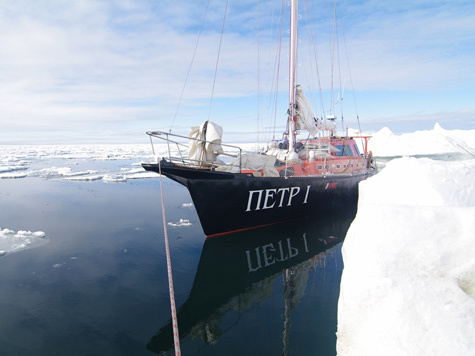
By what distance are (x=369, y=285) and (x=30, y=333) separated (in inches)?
214

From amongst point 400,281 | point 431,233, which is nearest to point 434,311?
point 400,281

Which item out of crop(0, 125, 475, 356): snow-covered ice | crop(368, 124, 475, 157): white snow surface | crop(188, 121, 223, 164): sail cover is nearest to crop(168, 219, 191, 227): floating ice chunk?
crop(188, 121, 223, 164): sail cover

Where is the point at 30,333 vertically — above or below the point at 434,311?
below

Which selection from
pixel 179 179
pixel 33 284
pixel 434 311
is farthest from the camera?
pixel 179 179

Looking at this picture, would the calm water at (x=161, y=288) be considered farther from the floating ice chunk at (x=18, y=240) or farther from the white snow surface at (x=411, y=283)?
the white snow surface at (x=411, y=283)

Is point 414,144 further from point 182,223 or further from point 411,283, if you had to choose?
point 411,283

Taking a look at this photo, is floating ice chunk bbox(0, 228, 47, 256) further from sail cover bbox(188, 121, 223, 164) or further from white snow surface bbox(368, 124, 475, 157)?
white snow surface bbox(368, 124, 475, 157)

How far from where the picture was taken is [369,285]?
2.88 metres

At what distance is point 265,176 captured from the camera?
9219 mm

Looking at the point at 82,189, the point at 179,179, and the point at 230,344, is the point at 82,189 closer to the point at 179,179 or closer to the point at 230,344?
the point at 179,179

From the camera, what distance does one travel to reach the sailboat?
833 centimetres

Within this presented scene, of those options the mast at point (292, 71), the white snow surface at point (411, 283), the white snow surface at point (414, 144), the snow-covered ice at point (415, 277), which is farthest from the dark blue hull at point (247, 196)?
the white snow surface at point (414, 144)

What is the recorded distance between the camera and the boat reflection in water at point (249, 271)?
4984mm

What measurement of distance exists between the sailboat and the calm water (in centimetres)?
81
